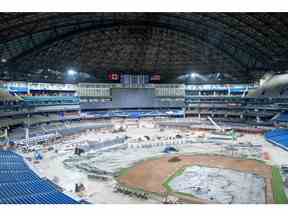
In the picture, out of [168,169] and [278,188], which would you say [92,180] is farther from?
[278,188]

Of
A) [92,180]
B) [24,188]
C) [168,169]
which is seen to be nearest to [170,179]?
[168,169]

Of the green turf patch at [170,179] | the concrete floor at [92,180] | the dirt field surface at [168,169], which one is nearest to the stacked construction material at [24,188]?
the concrete floor at [92,180]

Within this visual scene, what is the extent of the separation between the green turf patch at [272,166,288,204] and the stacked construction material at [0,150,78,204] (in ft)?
56.8

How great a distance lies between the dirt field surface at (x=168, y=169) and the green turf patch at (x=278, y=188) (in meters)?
0.35

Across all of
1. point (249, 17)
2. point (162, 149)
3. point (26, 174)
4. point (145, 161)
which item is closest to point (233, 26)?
point (249, 17)

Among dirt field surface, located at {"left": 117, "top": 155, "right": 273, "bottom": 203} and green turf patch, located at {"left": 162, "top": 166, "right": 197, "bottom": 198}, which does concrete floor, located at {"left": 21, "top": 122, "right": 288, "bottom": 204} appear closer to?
dirt field surface, located at {"left": 117, "top": 155, "right": 273, "bottom": 203}

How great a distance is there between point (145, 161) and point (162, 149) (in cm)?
887

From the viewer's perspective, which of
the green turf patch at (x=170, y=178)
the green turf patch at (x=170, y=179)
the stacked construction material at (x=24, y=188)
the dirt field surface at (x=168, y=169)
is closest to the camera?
the stacked construction material at (x=24, y=188)

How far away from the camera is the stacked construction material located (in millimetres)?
20969

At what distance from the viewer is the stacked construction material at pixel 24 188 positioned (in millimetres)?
20969

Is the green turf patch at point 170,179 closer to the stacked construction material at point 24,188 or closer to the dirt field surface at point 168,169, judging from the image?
the dirt field surface at point 168,169

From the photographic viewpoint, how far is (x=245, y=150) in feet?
150

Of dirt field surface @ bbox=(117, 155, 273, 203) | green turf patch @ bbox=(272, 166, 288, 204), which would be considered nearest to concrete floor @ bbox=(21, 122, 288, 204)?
dirt field surface @ bbox=(117, 155, 273, 203)
